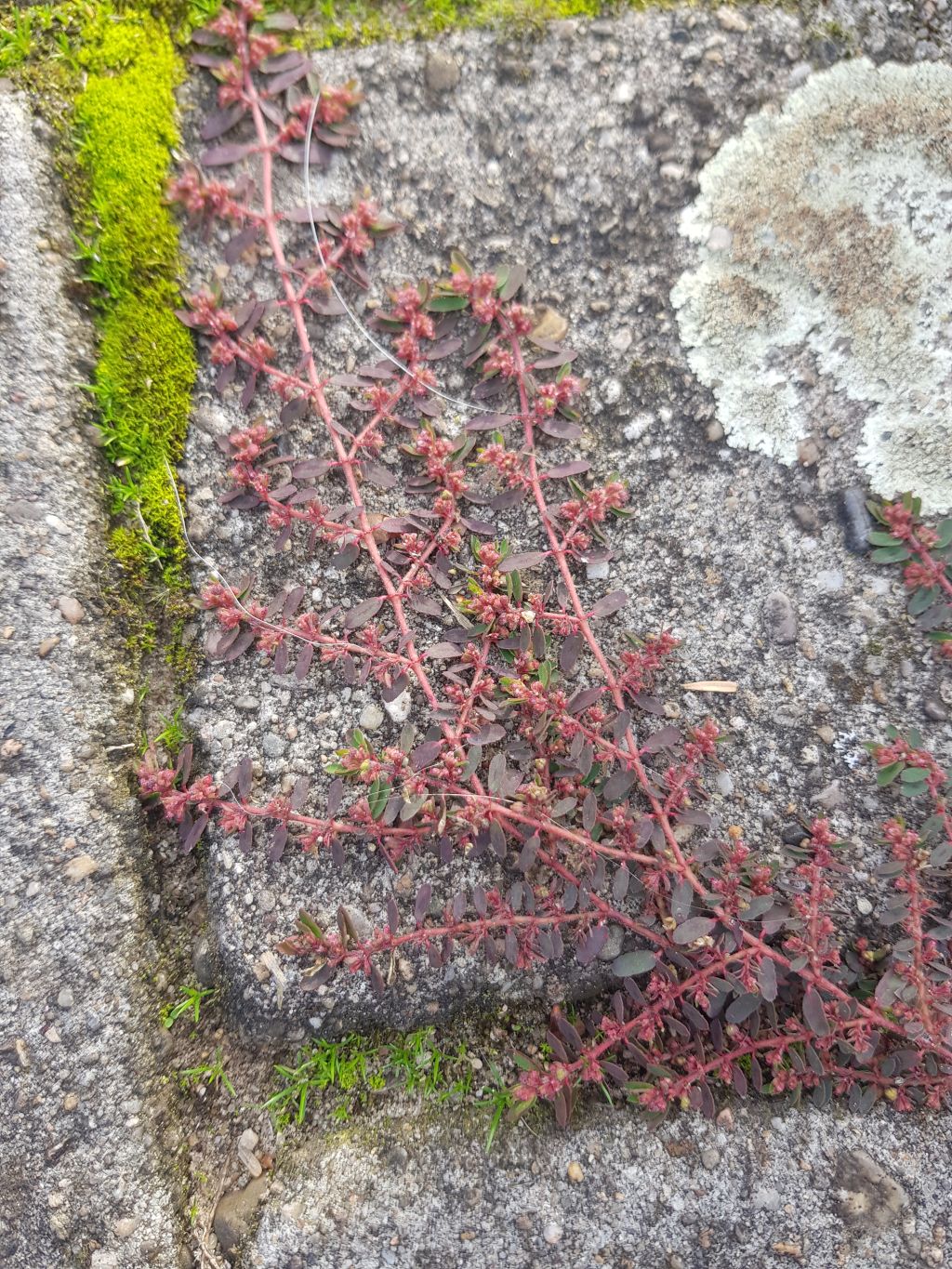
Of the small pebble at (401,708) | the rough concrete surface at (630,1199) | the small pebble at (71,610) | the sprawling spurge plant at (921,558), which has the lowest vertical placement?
the rough concrete surface at (630,1199)

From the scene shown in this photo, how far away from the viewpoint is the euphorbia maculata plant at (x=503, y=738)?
212 cm

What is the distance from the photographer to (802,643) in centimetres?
240

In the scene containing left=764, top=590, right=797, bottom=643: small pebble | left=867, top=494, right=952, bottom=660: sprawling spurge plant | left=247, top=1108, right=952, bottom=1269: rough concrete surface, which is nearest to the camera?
left=247, top=1108, right=952, bottom=1269: rough concrete surface

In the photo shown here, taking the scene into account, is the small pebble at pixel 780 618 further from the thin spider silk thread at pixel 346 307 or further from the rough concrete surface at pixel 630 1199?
the rough concrete surface at pixel 630 1199

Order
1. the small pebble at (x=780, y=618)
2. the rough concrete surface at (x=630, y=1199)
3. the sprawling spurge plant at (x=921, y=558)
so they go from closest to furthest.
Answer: the rough concrete surface at (x=630, y=1199) → the sprawling spurge plant at (x=921, y=558) → the small pebble at (x=780, y=618)

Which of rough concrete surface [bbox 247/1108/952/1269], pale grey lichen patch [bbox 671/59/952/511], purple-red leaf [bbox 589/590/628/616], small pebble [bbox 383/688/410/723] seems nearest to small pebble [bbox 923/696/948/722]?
pale grey lichen patch [bbox 671/59/952/511]

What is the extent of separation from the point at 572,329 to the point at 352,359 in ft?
2.33

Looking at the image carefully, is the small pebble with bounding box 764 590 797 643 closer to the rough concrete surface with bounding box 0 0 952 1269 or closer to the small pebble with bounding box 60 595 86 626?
the rough concrete surface with bounding box 0 0 952 1269

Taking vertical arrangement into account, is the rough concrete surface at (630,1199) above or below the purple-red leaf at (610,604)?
below

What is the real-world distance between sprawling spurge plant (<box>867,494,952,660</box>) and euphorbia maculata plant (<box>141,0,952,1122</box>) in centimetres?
38

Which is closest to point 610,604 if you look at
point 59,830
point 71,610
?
point 71,610

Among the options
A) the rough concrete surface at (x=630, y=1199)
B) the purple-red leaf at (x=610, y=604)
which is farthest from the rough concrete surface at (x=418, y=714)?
the purple-red leaf at (x=610, y=604)

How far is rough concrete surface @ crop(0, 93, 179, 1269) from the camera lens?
2145 millimetres

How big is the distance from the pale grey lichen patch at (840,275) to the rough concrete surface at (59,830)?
1961 mm
